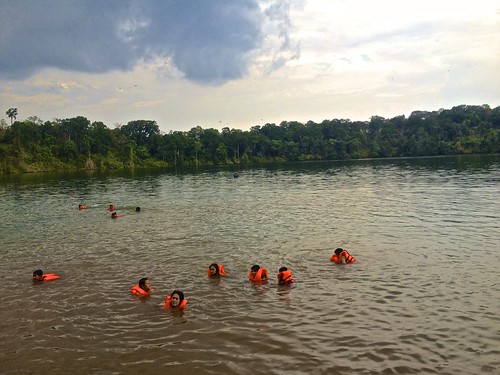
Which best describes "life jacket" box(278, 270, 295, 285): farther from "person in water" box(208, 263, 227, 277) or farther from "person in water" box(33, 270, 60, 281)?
"person in water" box(33, 270, 60, 281)

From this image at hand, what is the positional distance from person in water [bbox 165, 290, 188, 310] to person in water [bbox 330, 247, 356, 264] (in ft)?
25.7

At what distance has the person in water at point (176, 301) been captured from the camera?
1443 centimetres

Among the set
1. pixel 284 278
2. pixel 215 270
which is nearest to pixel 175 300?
pixel 215 270

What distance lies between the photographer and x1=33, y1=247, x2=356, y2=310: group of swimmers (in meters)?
14.6

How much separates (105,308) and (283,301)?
6.45m

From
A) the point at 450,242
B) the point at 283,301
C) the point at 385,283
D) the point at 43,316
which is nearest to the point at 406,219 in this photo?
the point at 450,242

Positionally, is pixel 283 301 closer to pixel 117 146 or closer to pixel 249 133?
pixel 117 146

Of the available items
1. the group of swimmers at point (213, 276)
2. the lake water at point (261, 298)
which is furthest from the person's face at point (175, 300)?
the lake water at point (261, 298)

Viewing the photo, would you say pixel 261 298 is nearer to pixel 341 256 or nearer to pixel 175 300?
pixel 175 300

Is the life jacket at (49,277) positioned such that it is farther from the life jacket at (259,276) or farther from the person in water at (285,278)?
the person in water at (285,278)

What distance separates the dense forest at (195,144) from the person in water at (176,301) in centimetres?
13010

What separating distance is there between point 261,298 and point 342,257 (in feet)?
17.6

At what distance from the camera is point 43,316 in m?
14.5

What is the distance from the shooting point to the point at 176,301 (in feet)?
47.3
